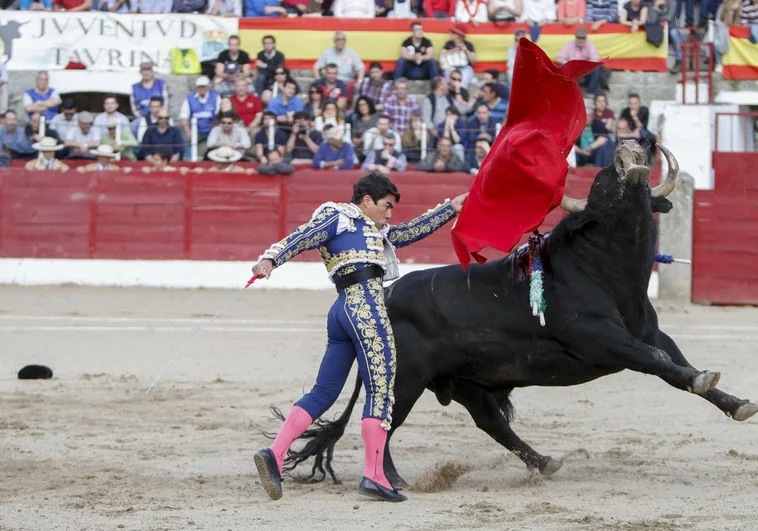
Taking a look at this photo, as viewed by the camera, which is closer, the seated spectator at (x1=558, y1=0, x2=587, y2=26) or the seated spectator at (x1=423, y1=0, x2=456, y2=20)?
the seated spectator at (x1=558, y1=0, x2=587, y2=26)

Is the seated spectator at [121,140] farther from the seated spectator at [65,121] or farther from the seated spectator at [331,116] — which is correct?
the seated spectator at [331,116]

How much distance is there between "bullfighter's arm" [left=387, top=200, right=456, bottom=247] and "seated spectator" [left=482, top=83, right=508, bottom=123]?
7.91m

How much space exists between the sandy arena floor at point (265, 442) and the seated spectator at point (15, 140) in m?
3.63

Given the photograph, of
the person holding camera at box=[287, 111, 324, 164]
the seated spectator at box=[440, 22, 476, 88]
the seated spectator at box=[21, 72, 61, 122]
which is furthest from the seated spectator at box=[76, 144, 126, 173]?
the seated spectator at box=[440, 22, 476, 88]

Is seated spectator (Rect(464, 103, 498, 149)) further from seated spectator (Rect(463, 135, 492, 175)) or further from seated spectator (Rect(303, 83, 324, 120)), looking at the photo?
seated spectator (Rect(303, 83, 324, 120))

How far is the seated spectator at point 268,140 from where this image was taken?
525 inches

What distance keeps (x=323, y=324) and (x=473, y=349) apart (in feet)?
17.9

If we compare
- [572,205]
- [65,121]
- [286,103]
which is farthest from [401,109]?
[572,205]

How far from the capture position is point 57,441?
6.17 meters

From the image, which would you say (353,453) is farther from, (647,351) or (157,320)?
(157,320)

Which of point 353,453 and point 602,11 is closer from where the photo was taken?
point 353,453

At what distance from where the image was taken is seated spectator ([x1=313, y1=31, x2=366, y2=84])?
14219 millimetres

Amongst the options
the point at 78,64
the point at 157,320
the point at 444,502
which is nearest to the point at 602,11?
the point at 78,64

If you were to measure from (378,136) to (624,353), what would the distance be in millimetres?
8410
